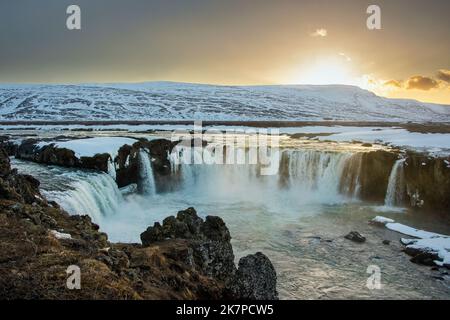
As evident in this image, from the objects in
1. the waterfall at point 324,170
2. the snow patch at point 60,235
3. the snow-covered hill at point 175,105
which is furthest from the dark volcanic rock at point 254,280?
the snow-covered hill at point 175,105

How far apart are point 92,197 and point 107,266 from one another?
1503cm

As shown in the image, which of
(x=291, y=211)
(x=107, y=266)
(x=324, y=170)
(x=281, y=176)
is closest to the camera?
(x=107, y=266)

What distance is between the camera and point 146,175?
32.6 m

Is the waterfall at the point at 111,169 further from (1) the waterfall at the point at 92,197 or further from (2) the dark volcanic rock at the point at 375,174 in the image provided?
(2) the dark volcanic rock at the point at 375,174

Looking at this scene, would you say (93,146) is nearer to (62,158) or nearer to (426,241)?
(62,158)

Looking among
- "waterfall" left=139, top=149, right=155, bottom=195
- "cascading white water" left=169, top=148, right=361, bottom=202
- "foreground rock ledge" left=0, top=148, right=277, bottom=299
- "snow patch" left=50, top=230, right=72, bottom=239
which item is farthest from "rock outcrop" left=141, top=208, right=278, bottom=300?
"cascading white water" left=169, top=148, right=361, bottom=202

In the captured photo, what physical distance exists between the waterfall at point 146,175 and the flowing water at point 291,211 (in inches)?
3.6

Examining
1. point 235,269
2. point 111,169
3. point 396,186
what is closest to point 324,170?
point 396,186

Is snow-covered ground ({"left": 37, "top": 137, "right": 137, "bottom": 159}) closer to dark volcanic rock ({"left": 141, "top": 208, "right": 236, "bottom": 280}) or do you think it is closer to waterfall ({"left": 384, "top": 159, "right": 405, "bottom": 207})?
dark volcanic rock ({"left": 141, "top": 208, "right": 236, "bottom": 280})

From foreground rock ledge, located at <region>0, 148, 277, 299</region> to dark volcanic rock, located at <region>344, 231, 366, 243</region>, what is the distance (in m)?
10.1

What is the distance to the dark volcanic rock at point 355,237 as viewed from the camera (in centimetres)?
1945

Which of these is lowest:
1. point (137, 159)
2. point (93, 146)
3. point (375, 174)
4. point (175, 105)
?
point (375, 174)

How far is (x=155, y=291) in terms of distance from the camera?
301 inches

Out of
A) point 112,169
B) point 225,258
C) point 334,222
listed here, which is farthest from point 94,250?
point 112,169
